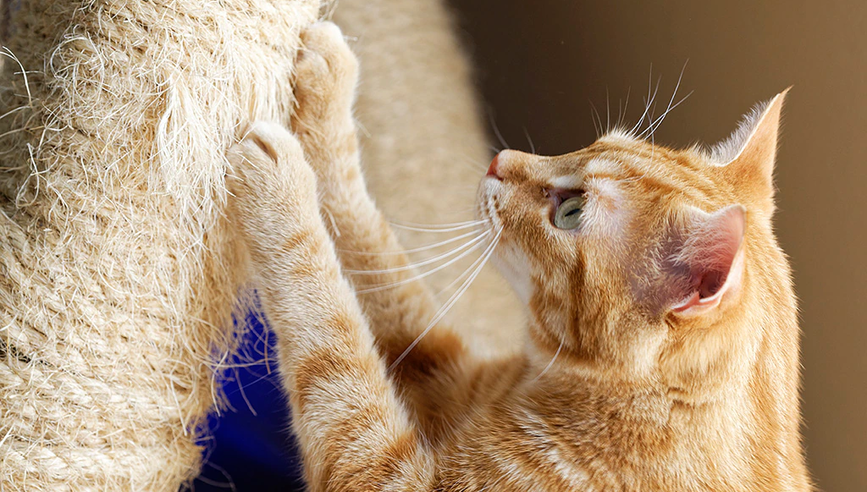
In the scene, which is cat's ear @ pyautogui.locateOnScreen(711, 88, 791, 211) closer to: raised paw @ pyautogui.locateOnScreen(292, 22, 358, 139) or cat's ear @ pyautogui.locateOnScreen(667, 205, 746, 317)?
cat's ear @ pyautogui.locateOnScreen(667, 205, 746, 317)

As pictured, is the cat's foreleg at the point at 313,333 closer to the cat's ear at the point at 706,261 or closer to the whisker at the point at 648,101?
the cat's ear at the point at 706,261

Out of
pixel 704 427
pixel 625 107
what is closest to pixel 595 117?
pixel 625 107

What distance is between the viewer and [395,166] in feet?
4.35

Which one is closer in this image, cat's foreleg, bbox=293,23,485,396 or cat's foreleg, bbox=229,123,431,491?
cat's foreleg, bbox=229,123,431,491

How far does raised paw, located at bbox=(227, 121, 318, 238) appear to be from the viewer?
85cm

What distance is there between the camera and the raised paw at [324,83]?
951 mm

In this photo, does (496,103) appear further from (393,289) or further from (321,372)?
(321,372)

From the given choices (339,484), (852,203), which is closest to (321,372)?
(339,484)

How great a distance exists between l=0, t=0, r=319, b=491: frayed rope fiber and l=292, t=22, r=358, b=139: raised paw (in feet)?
0.28

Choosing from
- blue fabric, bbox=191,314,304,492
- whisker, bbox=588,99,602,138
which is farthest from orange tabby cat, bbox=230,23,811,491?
blue fabric, bbox=191,314,304,492

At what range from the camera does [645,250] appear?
71 cm

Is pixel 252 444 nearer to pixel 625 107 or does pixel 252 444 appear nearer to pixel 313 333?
pixel 313 333

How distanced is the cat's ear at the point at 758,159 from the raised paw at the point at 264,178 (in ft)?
2.05

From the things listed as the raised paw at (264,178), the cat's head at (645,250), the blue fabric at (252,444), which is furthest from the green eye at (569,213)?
the blue fabric at (252,444)
